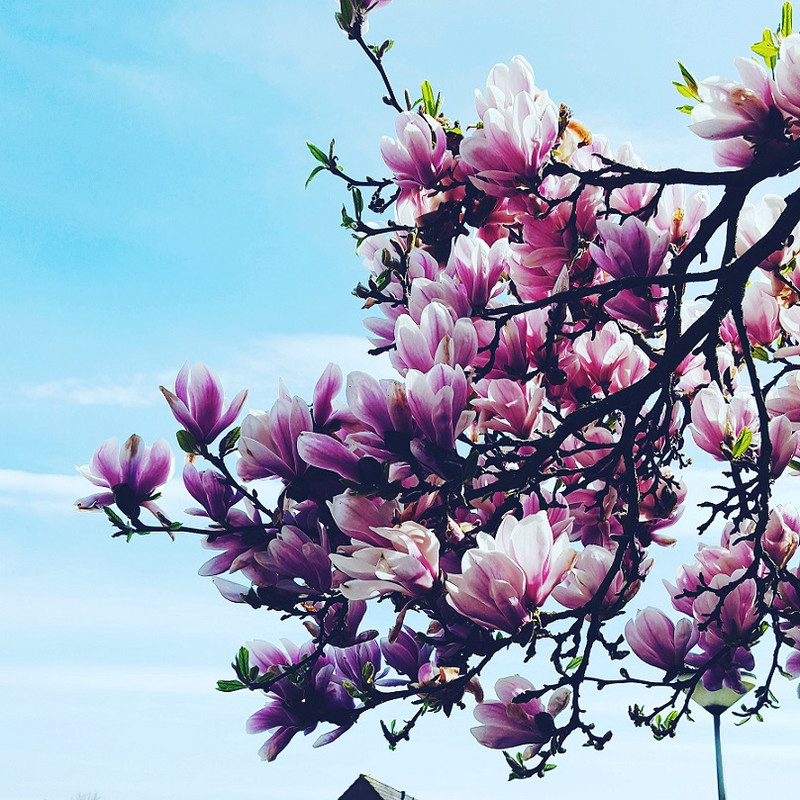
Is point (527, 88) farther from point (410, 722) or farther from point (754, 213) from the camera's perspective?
point (410, 722)

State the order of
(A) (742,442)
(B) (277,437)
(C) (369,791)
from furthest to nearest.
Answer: (C) (369,791), (A) (742,442), (B) (277,437)

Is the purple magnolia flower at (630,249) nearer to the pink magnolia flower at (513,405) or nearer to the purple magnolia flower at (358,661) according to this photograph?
the pink magnolia flower at (513,405)

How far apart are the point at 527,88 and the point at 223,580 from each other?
1.56 m

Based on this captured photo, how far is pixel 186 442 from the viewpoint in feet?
7.72

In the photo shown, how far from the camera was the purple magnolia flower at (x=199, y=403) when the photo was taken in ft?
7.73

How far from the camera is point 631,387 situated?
7.97ft

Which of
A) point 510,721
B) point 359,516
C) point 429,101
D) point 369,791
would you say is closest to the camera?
point 359,516

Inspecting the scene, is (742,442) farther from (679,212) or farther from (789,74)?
(789,74)

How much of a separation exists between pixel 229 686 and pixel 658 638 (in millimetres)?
1157

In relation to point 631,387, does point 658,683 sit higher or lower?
lower

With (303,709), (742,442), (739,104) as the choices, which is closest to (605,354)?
(742,442)

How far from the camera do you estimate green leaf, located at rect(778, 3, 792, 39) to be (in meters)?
2.57

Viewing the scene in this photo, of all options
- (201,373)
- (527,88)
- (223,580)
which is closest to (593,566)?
(223,580)

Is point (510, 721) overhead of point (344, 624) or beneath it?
beneath
